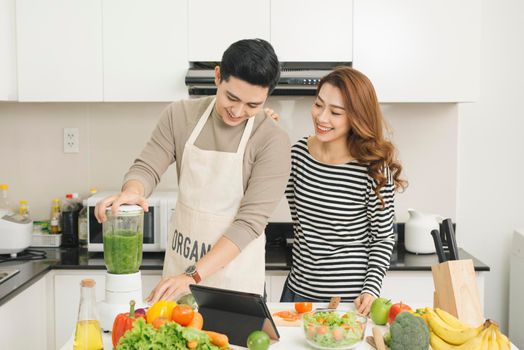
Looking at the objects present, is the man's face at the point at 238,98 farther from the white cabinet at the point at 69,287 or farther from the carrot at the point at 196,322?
the white cabinet at the point at 69,287

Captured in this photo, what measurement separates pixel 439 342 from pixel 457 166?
1.92 metres

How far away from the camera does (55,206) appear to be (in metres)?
3.34

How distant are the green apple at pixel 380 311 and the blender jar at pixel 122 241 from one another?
639 mm

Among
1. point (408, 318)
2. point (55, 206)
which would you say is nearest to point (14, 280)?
point (55, 206)

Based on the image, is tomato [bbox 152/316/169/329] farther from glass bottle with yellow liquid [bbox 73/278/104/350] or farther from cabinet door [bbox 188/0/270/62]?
cabinet door [bbox 188/0/270/62]

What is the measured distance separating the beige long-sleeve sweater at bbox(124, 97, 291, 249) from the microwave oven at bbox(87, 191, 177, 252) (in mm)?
832

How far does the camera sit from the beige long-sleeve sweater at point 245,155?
80.4 inches

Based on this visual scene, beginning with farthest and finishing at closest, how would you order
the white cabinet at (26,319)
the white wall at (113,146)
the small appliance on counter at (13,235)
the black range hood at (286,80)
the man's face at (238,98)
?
1. the white wall at (113,146)
2. the small appliance on counter at (13,235)
3. the black range hood at (286,80)
4. the white cabinet at (26,319)
5. the man's face at (238,98)

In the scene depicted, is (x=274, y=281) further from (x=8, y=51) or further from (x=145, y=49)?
(x=8, y=51)

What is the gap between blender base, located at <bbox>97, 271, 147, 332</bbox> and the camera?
1721 mm

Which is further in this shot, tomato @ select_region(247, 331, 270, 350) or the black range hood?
the black range hood

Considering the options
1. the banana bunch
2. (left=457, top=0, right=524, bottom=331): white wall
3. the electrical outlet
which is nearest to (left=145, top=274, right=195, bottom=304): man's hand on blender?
the banana bunch

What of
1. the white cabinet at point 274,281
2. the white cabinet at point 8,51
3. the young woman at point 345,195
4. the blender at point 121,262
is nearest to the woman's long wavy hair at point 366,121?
the young woman at point 345,195

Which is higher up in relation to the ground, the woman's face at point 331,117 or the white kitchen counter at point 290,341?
the woman's face at point 331,117
